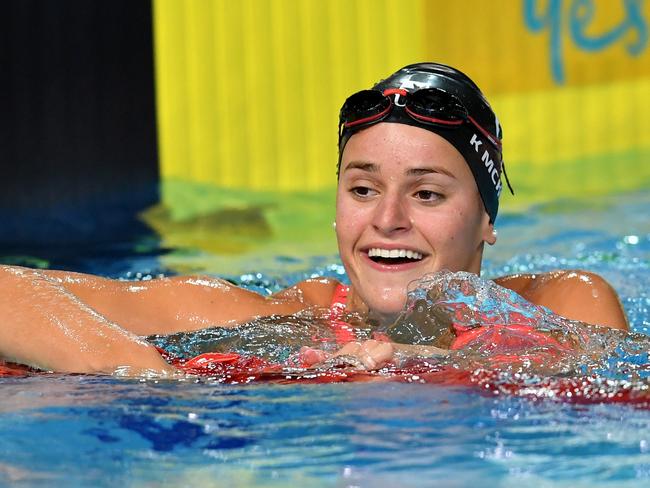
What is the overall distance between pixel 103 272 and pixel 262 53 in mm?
2491

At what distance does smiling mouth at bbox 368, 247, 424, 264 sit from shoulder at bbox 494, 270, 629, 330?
0.44 metres

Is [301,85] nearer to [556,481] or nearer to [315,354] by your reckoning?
[315,354]

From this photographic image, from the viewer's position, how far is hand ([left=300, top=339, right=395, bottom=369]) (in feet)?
8.10

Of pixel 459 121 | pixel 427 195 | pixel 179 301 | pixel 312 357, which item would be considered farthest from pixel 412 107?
pixel 179 301

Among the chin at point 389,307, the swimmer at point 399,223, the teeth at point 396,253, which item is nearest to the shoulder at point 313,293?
the swimmer at point 399,223

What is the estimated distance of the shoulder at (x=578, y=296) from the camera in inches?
118

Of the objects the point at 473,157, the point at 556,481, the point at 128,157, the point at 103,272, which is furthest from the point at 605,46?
the point at 556,481

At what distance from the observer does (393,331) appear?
302 centimetres

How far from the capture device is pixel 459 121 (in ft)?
9.77

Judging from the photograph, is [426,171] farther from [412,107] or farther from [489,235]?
[489,235]

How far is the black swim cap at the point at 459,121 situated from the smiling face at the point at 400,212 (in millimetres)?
25

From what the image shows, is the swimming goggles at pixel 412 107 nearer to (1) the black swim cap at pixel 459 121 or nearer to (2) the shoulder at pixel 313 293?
(1) the black swim cap at pixel 459 121

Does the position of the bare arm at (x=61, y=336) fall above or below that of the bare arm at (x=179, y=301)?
below

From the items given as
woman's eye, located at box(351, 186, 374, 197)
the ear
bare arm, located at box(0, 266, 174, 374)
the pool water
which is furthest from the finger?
the ear
